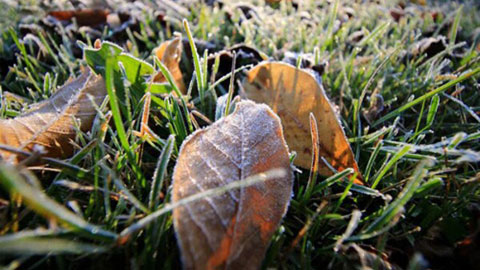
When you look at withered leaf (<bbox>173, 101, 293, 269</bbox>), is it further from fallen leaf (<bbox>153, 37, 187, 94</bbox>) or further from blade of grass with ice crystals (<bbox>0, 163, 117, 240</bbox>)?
fallen leaf (<bbox>153, 37, 187, 94</bbox>)

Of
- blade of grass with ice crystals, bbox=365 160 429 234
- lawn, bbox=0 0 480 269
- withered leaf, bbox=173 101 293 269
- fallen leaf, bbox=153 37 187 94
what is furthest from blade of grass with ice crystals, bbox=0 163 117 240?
fallen leaf, bbox=153 37 187 94

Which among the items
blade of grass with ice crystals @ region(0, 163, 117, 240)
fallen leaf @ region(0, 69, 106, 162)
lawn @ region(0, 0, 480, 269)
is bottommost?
lawn @ region(0, 0, 480, 269)

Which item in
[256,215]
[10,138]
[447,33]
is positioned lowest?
[447,33]

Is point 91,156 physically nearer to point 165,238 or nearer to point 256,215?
→ point 165,238

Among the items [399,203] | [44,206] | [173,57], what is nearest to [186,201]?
[44,206]

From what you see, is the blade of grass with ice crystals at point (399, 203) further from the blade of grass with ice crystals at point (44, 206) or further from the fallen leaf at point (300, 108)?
the blade of grass with ice crystals at point (44, 206)

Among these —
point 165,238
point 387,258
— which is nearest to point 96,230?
point 165,238
